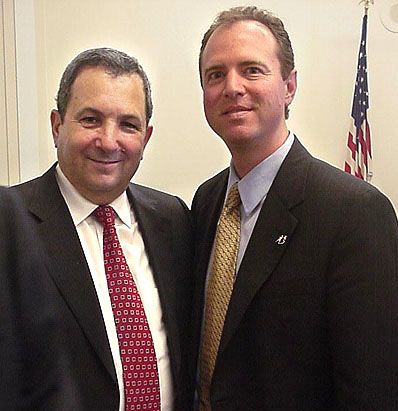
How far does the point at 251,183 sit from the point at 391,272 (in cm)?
40

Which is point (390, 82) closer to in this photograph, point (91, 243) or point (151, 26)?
point (151, 26)

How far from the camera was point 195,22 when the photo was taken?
3.33m

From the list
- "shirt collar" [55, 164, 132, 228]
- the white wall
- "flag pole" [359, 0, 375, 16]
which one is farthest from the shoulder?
"flag pole" [359, 0, 375, 16]

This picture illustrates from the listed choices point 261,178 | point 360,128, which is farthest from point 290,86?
point 360,128

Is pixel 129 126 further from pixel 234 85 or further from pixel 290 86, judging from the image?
pixel 290 86

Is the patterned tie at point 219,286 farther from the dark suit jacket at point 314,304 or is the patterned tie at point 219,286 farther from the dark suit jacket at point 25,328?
the dark suit jacket at point 25,328

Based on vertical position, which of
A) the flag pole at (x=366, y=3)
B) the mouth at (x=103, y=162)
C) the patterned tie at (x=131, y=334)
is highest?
the flag pole at (x=366, y=3)

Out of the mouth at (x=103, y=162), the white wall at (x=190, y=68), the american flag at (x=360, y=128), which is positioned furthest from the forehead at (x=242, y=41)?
the american flag at (x=360, y=128)

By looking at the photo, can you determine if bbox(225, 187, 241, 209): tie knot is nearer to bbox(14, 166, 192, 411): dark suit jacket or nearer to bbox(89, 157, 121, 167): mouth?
bbox(14, 166, 192, 411): dark suit jacket

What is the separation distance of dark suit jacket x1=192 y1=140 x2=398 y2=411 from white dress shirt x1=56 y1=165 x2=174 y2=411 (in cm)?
15

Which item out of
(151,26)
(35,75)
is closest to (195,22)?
(151,26)

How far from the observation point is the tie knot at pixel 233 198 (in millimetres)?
1506

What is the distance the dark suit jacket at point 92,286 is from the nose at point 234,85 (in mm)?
409

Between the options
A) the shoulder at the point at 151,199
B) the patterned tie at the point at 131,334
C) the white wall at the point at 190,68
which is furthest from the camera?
the white wall at the point at 190,68
